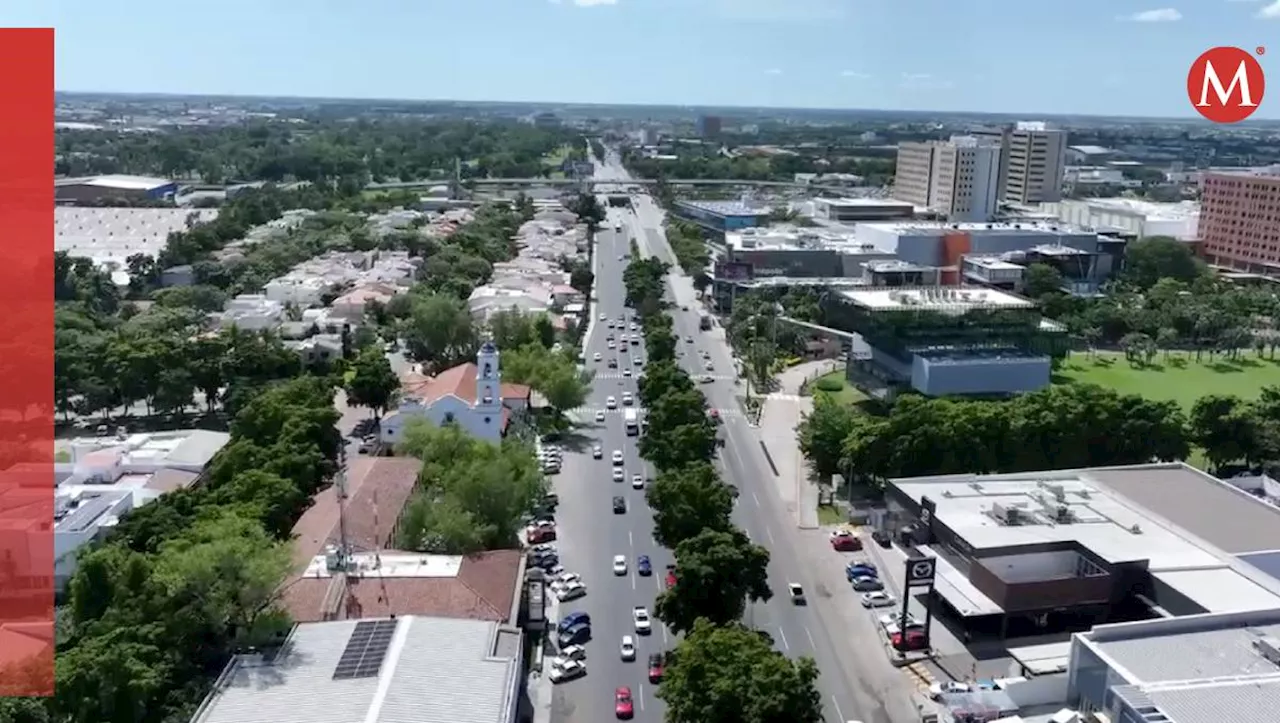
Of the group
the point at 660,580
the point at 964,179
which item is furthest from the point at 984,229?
the point at 660,580

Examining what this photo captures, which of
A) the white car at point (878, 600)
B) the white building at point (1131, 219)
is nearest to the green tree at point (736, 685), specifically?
the white car at point (878, 600)

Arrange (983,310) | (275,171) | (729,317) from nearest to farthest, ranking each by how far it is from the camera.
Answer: (983,310)
(729,317)
(275,171)

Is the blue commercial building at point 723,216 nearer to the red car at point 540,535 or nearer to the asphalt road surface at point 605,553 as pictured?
the asphalt road surface at point 605,553

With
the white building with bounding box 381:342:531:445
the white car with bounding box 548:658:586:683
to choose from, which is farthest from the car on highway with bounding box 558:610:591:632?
the white building with bounding box 381:342:531:445

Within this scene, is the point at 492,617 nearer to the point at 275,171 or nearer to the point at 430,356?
the point at 430,356

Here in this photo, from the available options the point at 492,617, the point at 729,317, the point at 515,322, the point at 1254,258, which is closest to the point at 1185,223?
the point at 1254,258

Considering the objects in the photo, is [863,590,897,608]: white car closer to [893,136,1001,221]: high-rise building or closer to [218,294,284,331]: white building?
[218,294,284,331]: white building

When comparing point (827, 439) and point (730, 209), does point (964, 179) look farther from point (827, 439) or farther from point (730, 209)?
point (827, 439)
